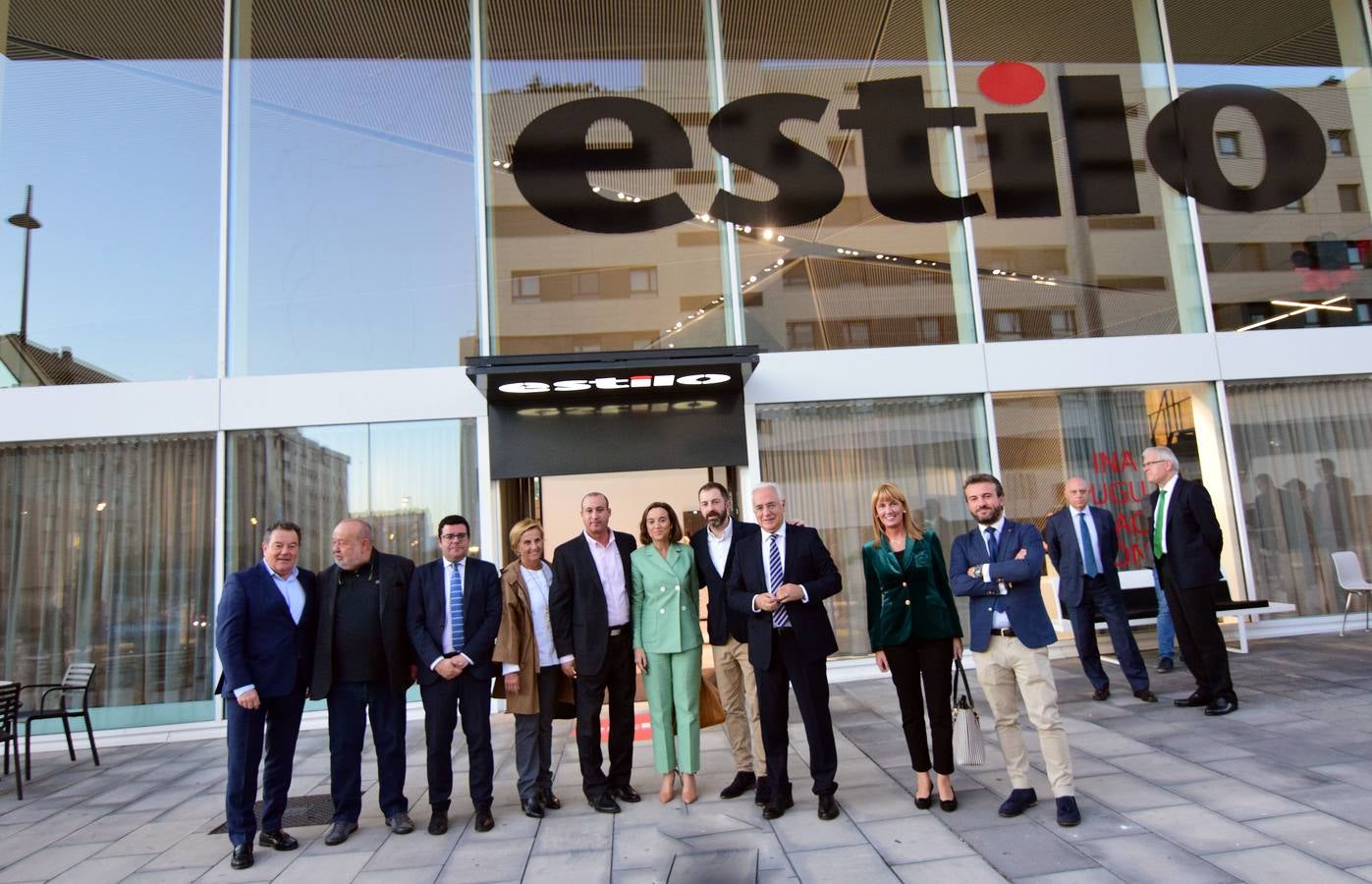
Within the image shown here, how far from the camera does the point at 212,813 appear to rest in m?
4.72

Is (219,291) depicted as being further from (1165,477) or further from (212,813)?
(1165,477)

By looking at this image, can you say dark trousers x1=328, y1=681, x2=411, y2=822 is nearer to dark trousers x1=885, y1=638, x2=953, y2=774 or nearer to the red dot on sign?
dark trousers x1=885, y1=638, x2=953, y2=774

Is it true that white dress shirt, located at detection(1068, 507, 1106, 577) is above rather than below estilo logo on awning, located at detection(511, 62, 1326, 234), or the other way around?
below

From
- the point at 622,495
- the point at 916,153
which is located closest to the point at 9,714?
the point at 622,495

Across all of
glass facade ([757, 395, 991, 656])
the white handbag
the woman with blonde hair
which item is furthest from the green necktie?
the woman with blonde hair

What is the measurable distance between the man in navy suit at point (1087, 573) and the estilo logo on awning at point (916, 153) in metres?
3.41

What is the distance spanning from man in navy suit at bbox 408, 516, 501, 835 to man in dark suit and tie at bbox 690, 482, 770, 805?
1103mm

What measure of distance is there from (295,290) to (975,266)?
6289 mm

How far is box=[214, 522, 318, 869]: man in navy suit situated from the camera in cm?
393

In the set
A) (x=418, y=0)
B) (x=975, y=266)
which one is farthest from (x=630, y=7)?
(x=975, y=266)

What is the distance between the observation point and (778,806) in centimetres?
400

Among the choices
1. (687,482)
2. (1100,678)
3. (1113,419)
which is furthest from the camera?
(687,482)

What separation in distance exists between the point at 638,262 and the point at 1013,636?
17.4 ft

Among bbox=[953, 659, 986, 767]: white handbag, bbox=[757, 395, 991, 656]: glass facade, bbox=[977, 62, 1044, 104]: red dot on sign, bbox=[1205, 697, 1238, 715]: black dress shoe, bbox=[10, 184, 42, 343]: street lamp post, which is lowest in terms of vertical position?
bbox=[1205, 697, 1238, 715]: black dress shoe
